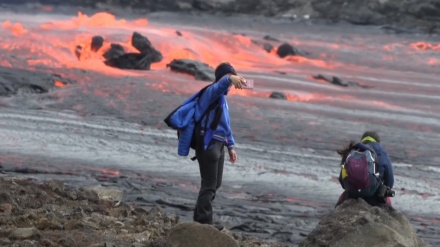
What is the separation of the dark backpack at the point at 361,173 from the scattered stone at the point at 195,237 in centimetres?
165

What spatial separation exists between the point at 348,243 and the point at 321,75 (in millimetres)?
26905

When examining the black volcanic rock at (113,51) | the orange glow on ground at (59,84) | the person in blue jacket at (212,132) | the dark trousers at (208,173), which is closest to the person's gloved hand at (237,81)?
the person in blue jacket at (212,132)

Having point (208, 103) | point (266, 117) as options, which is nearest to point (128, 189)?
point (208, 103)

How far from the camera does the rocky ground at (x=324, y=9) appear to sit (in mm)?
52844

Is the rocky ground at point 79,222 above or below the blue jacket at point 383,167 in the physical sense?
below

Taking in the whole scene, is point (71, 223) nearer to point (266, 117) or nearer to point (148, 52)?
point (266, 117)

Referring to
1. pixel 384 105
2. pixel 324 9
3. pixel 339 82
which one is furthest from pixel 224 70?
pixel 324 9

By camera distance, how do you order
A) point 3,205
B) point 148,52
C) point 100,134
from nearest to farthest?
point 3,205
point 100,134
point 148,52

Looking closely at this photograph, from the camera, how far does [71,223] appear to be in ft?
23.2

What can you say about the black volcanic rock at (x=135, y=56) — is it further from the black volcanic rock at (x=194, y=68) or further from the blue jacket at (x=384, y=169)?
the blue jacket at (x=384, y=169)

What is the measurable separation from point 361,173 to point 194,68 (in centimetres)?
2307

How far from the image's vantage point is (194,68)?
30406mm

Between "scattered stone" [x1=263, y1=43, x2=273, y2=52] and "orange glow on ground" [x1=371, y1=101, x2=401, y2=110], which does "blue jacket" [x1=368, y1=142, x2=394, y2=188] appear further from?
"scattered stone" [x1=263, y1=43, x2=273, y2=52]

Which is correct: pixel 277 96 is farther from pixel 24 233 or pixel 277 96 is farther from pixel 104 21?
pixel 104 21
